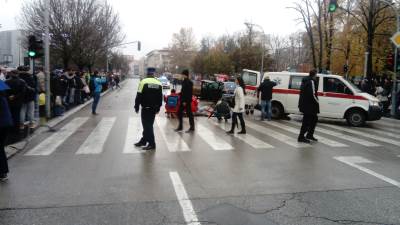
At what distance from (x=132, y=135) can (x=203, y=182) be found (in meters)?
5.53

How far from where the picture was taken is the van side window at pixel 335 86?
1560 cm

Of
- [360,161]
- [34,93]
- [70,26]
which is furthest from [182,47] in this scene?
[360,161]

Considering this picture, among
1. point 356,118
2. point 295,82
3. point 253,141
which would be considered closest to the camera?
point 253,141

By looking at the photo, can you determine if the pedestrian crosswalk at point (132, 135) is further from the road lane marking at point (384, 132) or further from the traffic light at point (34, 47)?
the road lane marking at point (384, 132)

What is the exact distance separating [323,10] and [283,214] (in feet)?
107

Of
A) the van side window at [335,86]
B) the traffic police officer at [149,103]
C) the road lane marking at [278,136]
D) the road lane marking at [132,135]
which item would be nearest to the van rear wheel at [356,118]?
the van side window at [335,86]

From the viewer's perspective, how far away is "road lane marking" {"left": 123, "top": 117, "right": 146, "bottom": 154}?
9.39 meters

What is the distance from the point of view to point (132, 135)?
11781 mm

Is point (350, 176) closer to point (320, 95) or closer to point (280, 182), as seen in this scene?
point (280, 182)

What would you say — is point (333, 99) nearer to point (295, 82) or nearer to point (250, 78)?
point (295, 82)

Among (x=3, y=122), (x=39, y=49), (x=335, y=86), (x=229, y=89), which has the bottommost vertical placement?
(x=3, y=122)

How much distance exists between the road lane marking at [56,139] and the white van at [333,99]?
7511 mm

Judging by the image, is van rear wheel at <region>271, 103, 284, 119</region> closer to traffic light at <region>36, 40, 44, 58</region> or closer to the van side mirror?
the van side mirror

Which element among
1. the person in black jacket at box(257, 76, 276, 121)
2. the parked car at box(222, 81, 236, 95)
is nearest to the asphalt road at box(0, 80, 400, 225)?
the person in black jacket at box(257, 76, 276, 121)
